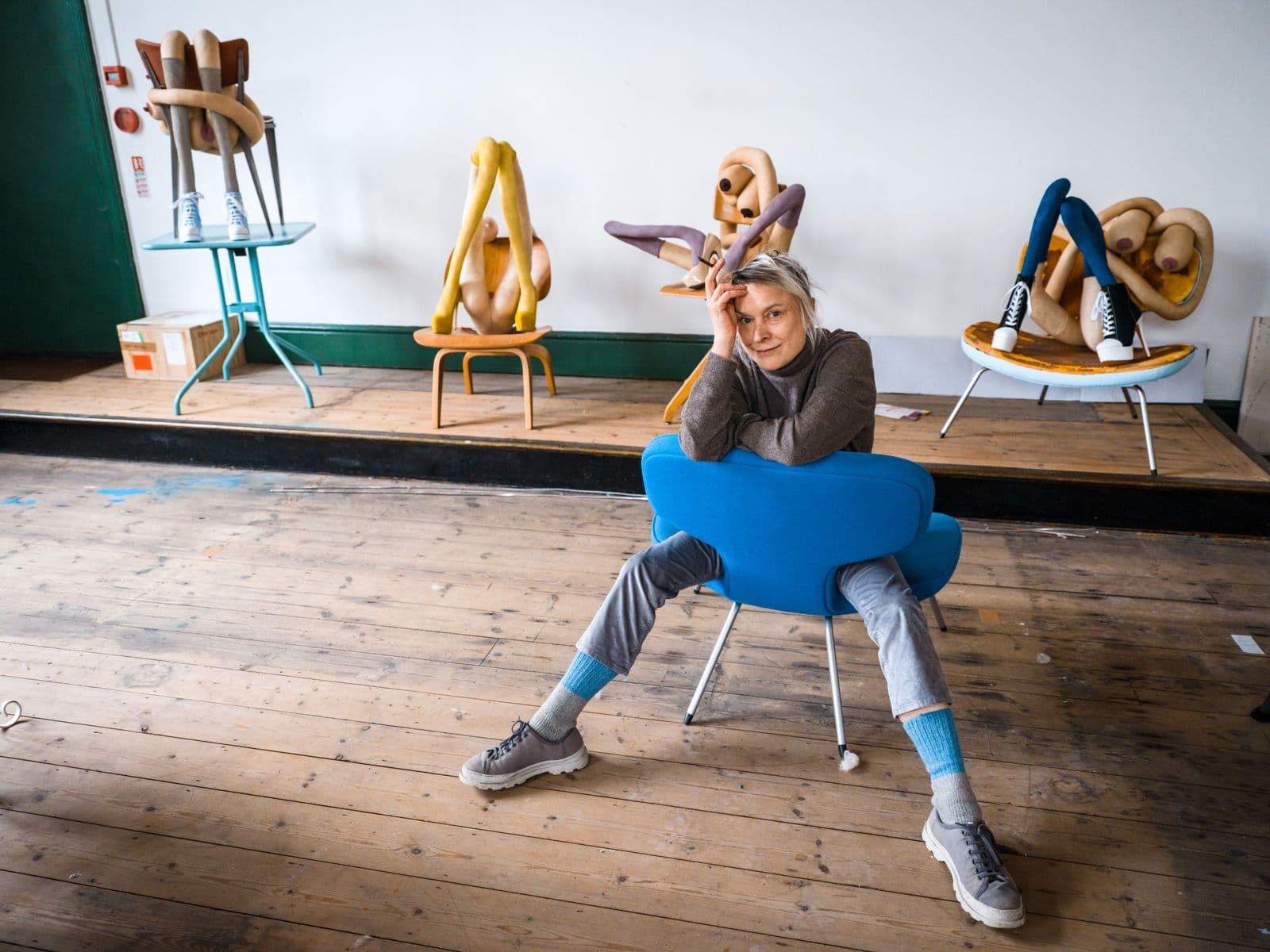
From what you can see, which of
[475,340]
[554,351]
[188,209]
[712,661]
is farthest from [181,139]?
[712,661]

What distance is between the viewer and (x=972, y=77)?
150 inches

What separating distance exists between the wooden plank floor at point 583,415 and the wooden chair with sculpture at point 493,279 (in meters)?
0.25

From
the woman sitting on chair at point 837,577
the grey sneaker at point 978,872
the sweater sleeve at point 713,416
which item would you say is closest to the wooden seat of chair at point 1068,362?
the woman sitting on chair at point 837,577

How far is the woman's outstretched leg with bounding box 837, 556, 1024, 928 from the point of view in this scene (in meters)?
1.63

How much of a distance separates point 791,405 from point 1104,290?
6.38 ft

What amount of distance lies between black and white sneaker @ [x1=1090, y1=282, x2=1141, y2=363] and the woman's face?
1842 mm

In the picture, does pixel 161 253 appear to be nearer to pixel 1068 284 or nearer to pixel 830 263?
pixel 830 263

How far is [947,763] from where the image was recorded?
5.57 feet

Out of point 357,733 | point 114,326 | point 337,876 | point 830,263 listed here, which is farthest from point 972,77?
point 114,326

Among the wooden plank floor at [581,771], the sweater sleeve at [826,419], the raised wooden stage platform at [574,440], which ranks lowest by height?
the wooden plank floor at [581,771]

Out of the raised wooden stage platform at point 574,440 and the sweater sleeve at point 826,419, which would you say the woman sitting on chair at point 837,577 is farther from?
the raised wooden stage platform at point 574,440

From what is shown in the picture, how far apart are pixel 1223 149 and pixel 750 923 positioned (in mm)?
3660

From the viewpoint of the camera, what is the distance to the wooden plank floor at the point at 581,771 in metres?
1.63

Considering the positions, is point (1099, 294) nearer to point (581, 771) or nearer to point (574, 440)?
point (574, 440)
